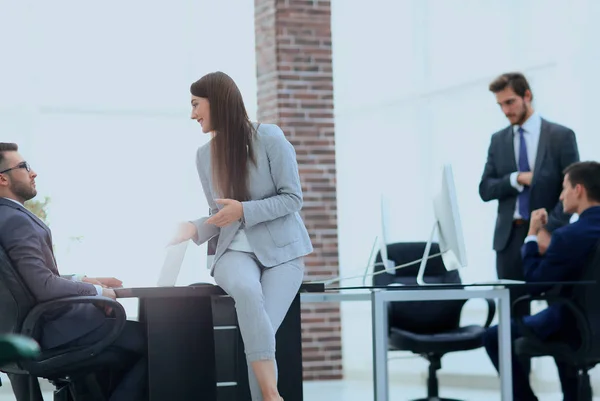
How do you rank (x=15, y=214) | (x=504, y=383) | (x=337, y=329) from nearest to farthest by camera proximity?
(x=15, y=214) < (x=504, y=383) < (x=337, y=329)

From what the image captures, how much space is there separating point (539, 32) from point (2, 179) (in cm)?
426

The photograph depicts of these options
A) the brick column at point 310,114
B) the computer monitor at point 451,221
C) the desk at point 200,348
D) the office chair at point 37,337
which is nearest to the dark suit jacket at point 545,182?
the computer monitor at point 451,221

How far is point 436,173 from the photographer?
7465 mm

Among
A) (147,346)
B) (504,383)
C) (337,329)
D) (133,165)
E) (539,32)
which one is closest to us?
(147,346)

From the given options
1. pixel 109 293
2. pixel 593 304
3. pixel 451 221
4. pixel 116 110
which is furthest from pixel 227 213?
pixel 116 110

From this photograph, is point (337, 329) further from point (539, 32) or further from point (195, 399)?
point (195, 399)

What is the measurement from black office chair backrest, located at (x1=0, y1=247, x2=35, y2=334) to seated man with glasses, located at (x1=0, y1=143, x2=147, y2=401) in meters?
0.03

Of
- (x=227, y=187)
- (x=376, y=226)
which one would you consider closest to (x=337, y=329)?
(x=376, y=226)

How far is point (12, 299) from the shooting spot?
340 cm

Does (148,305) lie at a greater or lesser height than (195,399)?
greater

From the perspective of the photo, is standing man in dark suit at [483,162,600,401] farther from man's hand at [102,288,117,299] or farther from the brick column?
the brick column

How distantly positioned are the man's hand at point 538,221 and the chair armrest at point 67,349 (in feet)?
6.52

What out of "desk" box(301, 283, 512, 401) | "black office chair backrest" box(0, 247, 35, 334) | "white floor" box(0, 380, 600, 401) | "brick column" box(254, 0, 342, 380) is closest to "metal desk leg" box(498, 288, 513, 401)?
"desk" box(301, 283, 512, 401)

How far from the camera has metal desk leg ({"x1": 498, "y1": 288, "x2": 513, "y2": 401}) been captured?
3.98 metres
